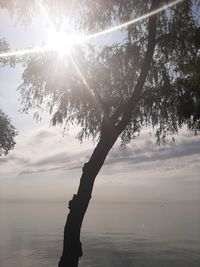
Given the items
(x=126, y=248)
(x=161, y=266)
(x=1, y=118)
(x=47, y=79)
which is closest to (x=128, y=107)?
(x=47, y=79)

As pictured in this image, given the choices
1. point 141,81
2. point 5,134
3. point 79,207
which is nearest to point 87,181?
point 79,207

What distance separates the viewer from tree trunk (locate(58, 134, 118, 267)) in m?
14.0

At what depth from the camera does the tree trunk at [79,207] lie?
45.9 ft

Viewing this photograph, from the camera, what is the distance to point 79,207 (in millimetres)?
14320

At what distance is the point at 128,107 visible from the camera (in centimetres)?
1538

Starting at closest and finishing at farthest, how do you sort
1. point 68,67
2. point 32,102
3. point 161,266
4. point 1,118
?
1. point 68,67
2. point 32,102
3. point 1,118
4. point 161,266

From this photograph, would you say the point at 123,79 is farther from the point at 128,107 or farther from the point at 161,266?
the point at 161,266

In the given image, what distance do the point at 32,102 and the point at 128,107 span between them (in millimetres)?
4131

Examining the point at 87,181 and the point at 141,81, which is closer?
the point at 87,181

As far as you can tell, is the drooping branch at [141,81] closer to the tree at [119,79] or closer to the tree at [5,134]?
the tree at [119,79]

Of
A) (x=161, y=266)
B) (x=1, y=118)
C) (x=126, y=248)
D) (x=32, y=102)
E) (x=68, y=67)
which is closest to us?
(x=68, y=67)

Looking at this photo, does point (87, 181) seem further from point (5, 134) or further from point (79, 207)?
point (5, 134)

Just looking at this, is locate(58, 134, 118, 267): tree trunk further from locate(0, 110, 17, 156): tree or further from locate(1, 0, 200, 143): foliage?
locate(0, 110, 17, 156): tree

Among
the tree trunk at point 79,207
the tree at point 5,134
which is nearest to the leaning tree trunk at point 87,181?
the tree trunk at point 79,207
